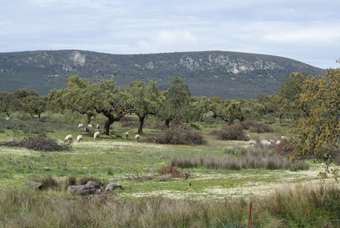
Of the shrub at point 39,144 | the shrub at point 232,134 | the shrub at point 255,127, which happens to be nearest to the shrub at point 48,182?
the shrub at point 39,144

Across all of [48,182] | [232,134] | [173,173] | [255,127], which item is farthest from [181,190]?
[255,127]

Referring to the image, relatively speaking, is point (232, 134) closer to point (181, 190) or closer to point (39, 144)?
point (39, 144)

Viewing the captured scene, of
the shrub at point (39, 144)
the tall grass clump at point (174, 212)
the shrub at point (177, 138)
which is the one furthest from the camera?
the shrub at point (177, 138)

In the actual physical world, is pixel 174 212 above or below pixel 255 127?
above

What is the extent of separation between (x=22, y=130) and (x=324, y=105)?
31.5 m

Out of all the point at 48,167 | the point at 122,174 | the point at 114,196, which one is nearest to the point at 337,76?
the point at 114,196

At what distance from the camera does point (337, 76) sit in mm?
8422

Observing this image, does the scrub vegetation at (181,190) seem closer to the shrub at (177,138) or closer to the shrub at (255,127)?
the shrub at (177,138)

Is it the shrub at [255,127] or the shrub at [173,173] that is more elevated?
the shrub at [173,173]

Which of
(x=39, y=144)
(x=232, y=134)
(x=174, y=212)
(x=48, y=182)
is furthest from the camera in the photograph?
A: (x=232, y=134)

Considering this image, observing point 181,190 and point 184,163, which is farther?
point 184,163

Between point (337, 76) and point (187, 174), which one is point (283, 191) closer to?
point (337, 76)

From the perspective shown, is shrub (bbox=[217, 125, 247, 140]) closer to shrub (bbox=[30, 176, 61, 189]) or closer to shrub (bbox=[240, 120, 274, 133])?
shrub (bbox=[240, 120, 274, 133])

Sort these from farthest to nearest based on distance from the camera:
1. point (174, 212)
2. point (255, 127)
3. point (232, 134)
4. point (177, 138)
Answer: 1. point (255, 127)
2. point (232, 134)
3. point (177, 138)
4. point (174, 212)
